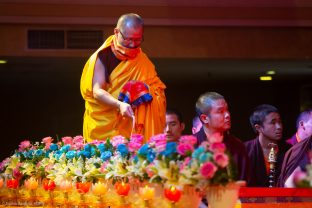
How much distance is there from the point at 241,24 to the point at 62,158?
13.6ft

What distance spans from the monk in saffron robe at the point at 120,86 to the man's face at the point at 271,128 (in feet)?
2.49

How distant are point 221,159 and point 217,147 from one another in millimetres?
43

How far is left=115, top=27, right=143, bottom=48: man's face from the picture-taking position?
498 cm

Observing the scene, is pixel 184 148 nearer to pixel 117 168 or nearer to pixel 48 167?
pixel 117 168

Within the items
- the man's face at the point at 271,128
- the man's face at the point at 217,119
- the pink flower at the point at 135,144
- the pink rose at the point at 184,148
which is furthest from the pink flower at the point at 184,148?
the man's face at the point at 271,128

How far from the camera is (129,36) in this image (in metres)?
4.99

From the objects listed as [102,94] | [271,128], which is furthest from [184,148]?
[271,128]

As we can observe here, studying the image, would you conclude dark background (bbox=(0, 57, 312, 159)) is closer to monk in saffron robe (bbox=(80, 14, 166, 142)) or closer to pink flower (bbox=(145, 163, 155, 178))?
monk in saffron robe (bbox=(80, 14, 166, 142))

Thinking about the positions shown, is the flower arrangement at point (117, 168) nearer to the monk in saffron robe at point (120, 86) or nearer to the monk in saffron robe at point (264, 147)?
the monk in saffron robe at point (120, 86)

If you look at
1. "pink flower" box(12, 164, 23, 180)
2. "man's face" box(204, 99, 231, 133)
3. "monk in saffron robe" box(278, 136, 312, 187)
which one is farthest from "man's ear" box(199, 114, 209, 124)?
"pink flower" box(12, 164, 23, 180)

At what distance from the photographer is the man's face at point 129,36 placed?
4.98m

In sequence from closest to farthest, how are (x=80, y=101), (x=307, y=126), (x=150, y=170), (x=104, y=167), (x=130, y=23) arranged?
(x=150, y=170)
(x=104, y=167)
(x=130, y=23)
(x=307, y=126)
(x=80, y=101)

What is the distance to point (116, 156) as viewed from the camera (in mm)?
3719

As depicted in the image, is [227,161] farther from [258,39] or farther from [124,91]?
[258,39]
